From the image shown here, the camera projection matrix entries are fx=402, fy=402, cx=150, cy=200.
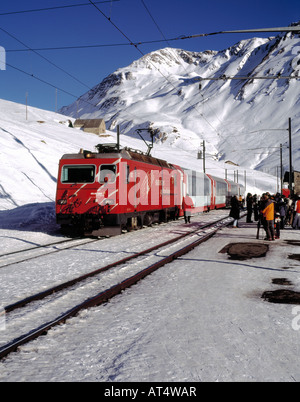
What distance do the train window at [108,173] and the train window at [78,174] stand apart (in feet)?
1.19

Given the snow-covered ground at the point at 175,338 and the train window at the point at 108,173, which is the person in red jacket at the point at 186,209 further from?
the snow-covered ground at the point at 175,338

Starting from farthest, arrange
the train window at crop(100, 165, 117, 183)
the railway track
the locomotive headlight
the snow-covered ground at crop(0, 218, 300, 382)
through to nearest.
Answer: the train window at crop(100, 165, 117, 183)
the locomotive headlight
the railway track
the snow-covered ground at crop(0, 218, 300, 382)

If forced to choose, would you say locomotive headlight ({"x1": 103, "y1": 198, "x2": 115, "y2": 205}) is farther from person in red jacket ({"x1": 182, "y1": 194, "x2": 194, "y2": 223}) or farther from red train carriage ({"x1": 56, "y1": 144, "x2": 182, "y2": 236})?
person in red jacket ({"x1": 182, "y1": 194, "x2": 194, "y2": 223})

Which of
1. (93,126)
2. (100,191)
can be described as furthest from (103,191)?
(93,126)

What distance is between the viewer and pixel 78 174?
604 inches

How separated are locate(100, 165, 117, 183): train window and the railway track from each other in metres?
5.13

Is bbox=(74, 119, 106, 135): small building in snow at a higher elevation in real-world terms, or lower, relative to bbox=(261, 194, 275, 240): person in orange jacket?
higher

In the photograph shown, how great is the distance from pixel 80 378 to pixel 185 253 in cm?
771

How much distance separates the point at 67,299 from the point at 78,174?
9.32 m

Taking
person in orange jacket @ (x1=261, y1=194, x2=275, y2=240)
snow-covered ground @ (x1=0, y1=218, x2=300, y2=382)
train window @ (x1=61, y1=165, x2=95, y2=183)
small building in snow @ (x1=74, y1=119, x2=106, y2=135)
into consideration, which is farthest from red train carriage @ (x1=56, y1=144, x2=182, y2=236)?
small building in snow @ (x1=74, y1=119, x2=106, y2=135)

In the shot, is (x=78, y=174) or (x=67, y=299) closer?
(x=67, y=299)

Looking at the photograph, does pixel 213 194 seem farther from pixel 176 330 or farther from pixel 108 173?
pixel 176 330

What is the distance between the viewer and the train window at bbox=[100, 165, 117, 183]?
14.8 metres

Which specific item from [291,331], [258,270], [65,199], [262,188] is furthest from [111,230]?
[262,188]
